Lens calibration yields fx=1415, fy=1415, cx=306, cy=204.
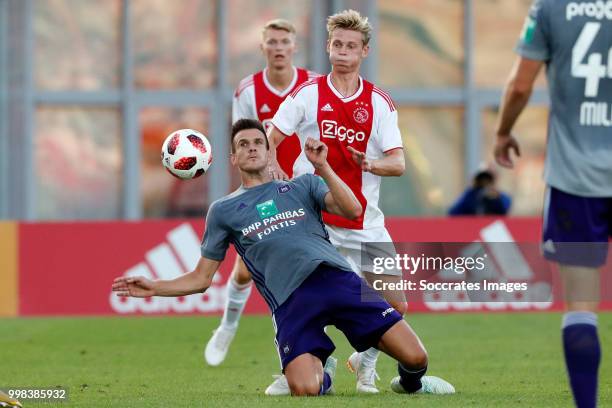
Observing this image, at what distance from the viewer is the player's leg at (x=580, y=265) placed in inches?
223

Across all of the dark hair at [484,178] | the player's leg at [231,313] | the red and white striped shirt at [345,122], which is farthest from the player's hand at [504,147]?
the dark hair at [484,178]

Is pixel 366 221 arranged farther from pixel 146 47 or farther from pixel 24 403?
pixel 146 47

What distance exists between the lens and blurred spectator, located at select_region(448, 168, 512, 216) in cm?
1736

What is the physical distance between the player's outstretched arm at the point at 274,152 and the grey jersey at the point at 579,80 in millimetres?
2527

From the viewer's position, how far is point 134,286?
7.15m

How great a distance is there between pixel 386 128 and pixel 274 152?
0.69 meters

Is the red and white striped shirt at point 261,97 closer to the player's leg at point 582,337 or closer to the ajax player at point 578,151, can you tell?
the ajax player at point 578,151

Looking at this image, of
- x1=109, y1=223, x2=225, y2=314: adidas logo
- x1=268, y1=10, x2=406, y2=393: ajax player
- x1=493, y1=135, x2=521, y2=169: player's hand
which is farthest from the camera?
x1=109, y1=223, x2=225, y2=314: adidas logo

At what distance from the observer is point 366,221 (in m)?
8.75

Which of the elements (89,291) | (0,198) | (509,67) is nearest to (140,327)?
(89,291)

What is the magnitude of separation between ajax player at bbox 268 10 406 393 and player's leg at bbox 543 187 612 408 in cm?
268

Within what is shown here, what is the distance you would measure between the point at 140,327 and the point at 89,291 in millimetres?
1581

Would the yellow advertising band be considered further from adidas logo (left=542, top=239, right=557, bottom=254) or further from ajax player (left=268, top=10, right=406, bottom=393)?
adidas logo (left=542, top=239, right=557, bottom=254)

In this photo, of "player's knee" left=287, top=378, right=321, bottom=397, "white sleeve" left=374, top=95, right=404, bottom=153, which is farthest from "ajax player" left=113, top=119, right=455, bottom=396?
"white sleeve" left=374, top=95, right=404, bottom=153
